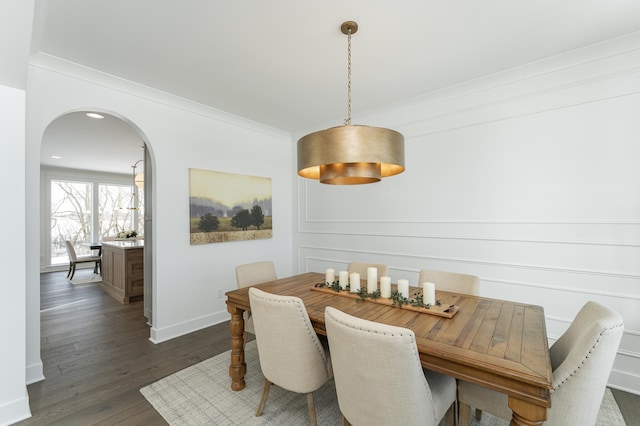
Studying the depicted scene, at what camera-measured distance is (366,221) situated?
3.75m

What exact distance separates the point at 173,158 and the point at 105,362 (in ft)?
6.92

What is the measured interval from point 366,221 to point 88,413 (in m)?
3.13

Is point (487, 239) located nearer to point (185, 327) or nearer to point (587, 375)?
point (587, 375)

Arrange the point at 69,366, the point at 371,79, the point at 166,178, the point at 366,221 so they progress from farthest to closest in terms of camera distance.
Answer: the point at 366,221 < the point at 166,178 < the point at 371,79 < the point at 69,366

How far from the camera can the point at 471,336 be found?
4.56 ft

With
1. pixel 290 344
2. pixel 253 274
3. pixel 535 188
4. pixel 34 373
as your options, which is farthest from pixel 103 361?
pixel 535 188

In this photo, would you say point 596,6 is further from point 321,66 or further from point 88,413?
point 88,413

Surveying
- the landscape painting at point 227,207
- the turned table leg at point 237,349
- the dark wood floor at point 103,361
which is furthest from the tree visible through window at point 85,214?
the turned table leg at point 237,349

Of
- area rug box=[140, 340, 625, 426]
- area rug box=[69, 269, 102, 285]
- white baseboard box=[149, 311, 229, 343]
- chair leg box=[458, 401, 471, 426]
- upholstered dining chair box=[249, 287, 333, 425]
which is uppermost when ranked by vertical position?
upholstered dining chair box=[249, 287, 333, 425]

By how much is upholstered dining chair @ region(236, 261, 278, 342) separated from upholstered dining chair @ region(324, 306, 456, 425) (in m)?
1.29

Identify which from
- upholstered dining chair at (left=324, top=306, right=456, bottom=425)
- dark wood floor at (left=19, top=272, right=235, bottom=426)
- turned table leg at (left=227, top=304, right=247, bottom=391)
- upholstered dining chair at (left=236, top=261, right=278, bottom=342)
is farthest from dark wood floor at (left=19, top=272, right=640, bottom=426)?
upholstered dining chair at (left=324, top=306, right=456, bottom=425)

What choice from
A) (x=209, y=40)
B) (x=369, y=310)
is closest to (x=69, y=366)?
(x=369, y=310)

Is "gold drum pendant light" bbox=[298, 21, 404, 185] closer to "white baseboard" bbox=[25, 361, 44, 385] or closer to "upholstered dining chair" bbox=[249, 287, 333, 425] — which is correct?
"upholstered dining chair" bbox=[249, 287, 333, 425]

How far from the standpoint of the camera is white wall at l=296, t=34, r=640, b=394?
222cm
